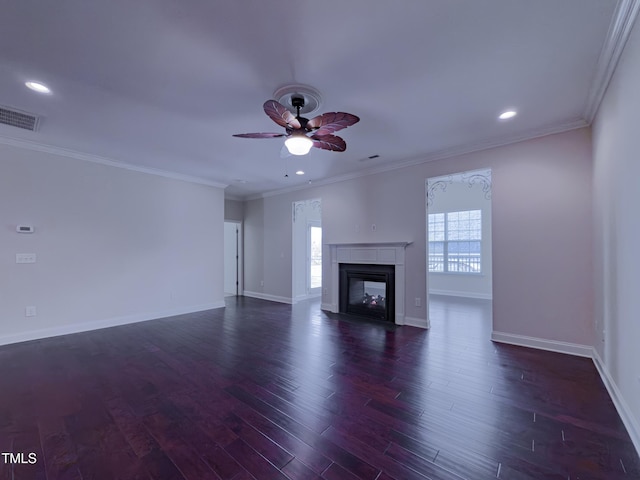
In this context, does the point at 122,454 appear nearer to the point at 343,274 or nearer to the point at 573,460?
the point at 573,460

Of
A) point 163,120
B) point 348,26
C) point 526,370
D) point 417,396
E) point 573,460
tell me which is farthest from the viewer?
point 163,120

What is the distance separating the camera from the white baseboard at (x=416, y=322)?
4.50 meters

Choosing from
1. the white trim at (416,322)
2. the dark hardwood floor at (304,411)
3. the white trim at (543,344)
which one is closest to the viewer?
the dark hardwood floor at (304,411)

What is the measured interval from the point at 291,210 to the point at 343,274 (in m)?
2.07

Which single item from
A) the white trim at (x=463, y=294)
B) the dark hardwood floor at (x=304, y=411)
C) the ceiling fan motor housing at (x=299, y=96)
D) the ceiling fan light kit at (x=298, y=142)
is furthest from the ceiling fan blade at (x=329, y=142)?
the white trim at (x=463, y=294)

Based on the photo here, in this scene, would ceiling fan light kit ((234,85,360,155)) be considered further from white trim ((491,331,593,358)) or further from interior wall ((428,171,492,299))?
interior wall ((428,171,492,299))

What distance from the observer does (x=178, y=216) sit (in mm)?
5539

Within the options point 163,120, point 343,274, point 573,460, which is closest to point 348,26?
point 163,120

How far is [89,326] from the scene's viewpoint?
4.36 m

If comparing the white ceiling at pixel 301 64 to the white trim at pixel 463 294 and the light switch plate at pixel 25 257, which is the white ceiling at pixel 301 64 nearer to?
the light switch plate at pixel 25 257

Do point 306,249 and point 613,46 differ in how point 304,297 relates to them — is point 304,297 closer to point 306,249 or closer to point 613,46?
point 306,249

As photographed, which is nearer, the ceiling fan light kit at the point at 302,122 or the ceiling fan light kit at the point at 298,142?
the ceiling fan light kit at the point at 302,122


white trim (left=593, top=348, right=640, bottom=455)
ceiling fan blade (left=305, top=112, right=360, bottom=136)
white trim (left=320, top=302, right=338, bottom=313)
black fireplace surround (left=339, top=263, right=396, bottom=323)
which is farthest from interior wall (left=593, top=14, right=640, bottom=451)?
white trim (left=320, top=302, right=338, bottom=313)

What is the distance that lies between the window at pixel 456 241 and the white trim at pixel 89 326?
21.3 feet
